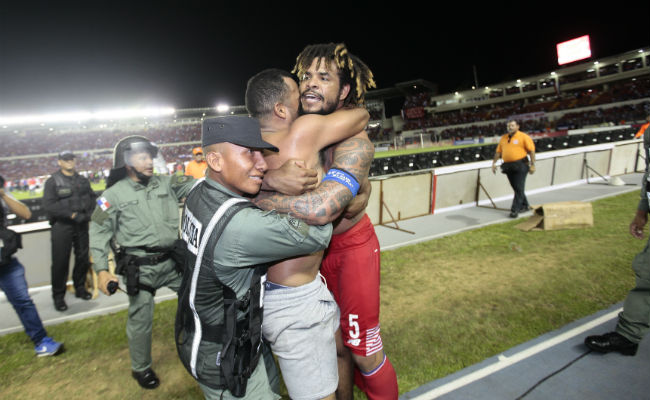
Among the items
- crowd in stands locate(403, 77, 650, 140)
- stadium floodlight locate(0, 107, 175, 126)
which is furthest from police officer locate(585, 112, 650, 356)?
stadium floodlight locate(0, 107, 175, 126)

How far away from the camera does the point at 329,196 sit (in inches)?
62.1

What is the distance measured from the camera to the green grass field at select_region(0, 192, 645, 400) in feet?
10.4

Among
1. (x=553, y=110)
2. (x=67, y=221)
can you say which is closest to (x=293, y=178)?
(x=67, y=221)

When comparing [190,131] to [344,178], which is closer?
[344,178]

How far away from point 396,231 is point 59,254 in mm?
6274

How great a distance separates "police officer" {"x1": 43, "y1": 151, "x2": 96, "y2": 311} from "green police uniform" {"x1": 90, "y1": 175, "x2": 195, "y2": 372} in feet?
7.83

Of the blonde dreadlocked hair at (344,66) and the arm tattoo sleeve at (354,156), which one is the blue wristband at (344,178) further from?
the blonde dreadlocked hair at (344,66)

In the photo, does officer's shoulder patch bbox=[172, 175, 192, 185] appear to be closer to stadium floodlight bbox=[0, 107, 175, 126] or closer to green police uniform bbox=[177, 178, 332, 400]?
green police uniform bbox=[177, 178, 332, 400]

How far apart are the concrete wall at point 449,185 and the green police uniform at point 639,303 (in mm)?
4971

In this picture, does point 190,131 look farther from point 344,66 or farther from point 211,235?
point 211,235

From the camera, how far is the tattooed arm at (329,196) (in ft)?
4.99

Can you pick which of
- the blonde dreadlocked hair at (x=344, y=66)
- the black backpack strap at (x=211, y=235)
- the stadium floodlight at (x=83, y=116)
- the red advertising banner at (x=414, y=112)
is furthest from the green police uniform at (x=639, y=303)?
the red advertising banner at (x=414, y=112)

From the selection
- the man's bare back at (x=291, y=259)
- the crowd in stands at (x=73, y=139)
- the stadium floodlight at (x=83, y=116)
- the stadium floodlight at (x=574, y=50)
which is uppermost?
the stadium floodlight at (x=574, y=50)

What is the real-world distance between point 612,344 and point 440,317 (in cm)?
157
